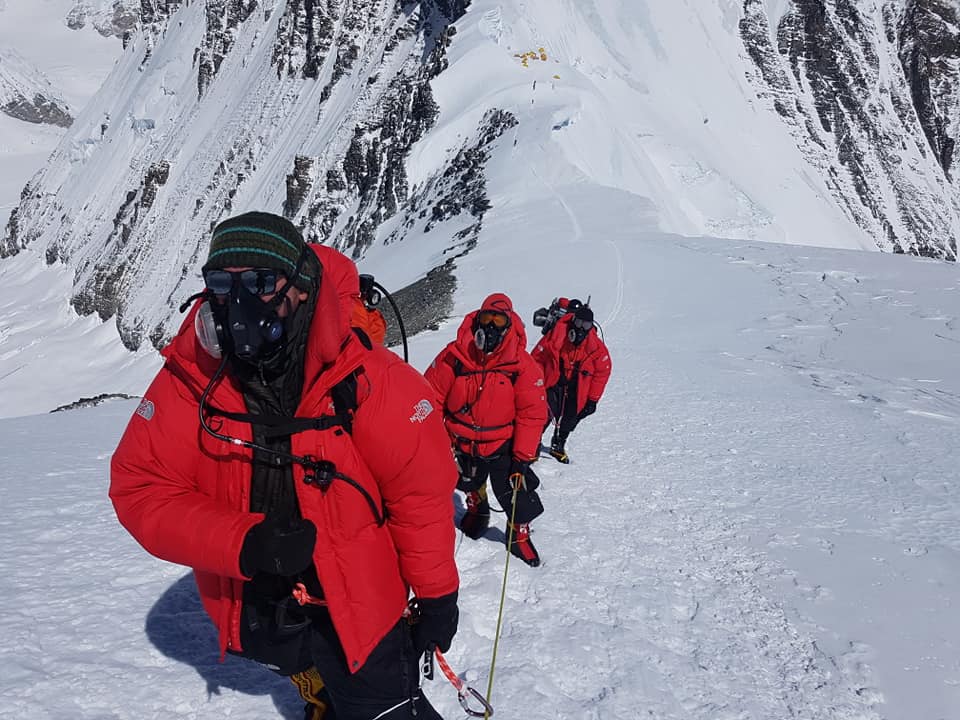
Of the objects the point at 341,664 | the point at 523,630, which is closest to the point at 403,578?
the point at 341,664

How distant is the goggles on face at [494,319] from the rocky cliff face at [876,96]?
56945 millimetres

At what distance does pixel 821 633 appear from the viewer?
3781 mm

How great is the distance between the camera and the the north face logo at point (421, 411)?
83.9 inches

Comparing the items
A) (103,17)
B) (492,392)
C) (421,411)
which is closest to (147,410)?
(421,411)

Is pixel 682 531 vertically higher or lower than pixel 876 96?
higher

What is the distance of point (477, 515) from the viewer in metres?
4.76

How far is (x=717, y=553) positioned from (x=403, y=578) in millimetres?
3245

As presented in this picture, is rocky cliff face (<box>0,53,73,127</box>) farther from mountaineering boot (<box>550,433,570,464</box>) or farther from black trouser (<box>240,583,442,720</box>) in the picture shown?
black trouser (<box>240,583,442,720</box>)

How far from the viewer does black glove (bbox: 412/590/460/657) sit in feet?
7.42

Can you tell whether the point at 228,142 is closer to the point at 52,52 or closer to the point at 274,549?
the point at 274,549

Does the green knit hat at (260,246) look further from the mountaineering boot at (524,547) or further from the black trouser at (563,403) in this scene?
the black trouser at (563,403)

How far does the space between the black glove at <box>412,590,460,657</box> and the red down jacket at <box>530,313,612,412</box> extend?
4.27m

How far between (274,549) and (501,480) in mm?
2837

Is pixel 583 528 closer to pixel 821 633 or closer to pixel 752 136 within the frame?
pixel 821 633
